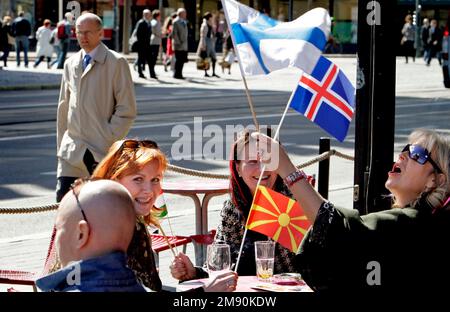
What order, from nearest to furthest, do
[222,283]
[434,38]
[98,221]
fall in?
[98,221], [222,283], [434,38]

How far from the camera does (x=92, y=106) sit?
8.36 metres

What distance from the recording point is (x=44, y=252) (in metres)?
9.11

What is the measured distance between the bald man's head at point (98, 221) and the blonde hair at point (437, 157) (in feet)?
5.89

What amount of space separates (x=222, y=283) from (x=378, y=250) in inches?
26.6

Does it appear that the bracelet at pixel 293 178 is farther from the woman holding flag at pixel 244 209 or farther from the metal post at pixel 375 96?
the metal post at pixel 375 96

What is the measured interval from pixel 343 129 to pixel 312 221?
5.19 feet

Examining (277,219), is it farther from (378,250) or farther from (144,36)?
(144,36)

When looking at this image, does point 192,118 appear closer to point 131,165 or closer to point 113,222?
point 131,165

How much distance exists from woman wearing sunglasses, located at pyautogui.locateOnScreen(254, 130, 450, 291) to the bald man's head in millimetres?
1321

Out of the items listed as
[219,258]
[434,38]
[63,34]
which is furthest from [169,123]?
[434,38]

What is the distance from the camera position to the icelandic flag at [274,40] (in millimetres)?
5867

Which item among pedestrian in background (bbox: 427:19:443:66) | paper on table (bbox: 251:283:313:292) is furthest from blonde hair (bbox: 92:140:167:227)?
pedestrian in background (bbox: 427:19:443:66)

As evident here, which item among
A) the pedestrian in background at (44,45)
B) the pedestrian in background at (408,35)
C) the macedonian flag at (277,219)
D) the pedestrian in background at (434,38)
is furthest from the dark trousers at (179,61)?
the macedonian flag at (277,219)

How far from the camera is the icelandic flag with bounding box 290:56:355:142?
607 cm
